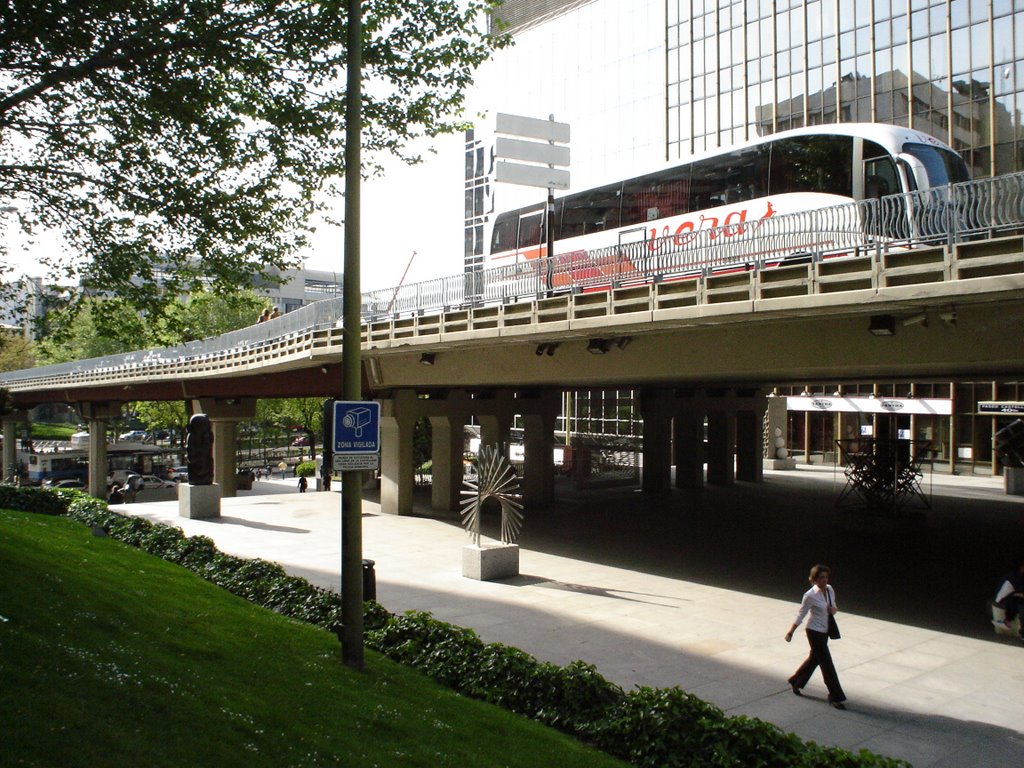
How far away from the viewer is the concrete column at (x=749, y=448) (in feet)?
142

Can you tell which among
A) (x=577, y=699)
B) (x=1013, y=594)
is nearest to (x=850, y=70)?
(x=1013, y=594)

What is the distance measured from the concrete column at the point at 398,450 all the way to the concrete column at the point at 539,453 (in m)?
4.72

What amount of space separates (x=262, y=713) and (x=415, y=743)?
1.30 m

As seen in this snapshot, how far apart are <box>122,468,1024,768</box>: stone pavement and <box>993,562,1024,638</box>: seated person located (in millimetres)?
594

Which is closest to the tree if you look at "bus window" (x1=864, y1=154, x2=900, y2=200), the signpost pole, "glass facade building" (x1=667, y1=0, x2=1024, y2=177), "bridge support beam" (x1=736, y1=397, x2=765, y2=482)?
the signpost pole

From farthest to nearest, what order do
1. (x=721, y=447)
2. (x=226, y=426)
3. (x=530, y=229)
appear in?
1. (x=226, y=426)
2. (x=721, y=447)
3. (x=530, y=229)

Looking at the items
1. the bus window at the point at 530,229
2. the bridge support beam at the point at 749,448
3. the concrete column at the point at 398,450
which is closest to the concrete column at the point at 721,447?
the bridge support beam at the point at 749,448

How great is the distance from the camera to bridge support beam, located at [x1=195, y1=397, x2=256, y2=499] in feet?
136

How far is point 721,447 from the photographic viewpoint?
42.1m

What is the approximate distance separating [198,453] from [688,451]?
22249 mm

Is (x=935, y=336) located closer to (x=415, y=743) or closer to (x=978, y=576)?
(x=978, y=576)

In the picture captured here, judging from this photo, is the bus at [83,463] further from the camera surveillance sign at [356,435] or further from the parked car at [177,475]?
the camera surveillance sign at [356,435]

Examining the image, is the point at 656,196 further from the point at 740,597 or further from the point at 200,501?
the point at 200,501

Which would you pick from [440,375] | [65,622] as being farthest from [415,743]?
[440,375]
